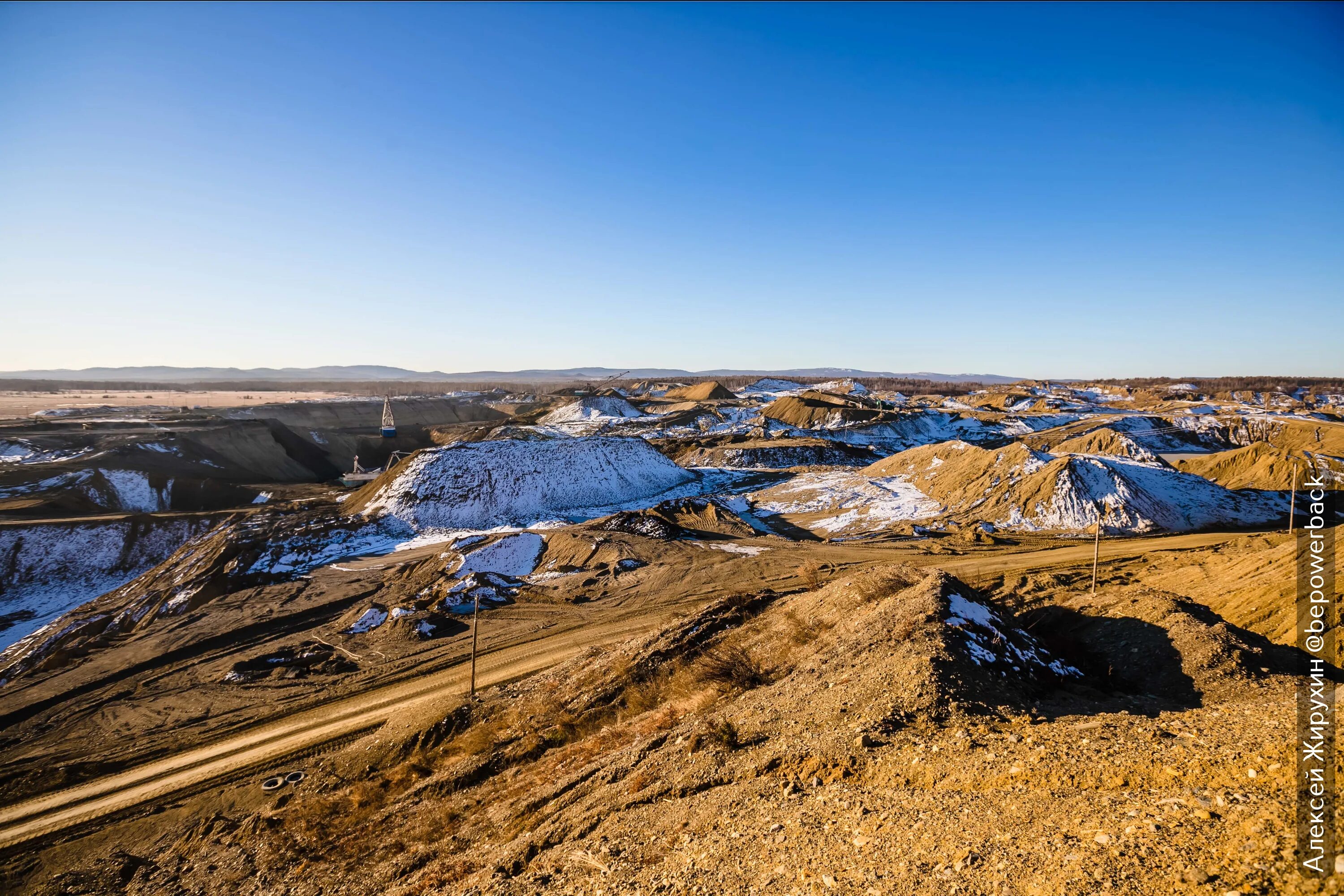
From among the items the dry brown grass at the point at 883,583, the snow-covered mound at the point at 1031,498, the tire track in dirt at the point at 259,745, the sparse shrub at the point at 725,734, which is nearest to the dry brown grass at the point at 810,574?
the dry brown grass at the point at 883,583

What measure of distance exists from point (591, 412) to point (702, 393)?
36.2 meters

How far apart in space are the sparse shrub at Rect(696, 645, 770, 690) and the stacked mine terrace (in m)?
0.12

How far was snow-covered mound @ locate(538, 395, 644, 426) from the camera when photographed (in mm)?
96562

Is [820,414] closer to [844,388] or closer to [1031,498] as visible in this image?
[1031,498]

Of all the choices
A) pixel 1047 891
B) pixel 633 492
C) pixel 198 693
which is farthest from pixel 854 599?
pixel 633 492

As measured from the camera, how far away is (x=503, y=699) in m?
16.5

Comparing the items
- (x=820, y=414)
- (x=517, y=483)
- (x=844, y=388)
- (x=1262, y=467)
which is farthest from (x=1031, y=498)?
(x=844, y=388)

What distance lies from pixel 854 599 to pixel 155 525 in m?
41.7

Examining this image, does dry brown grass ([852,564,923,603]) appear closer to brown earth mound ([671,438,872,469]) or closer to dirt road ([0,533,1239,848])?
dirt road ([0,533,1239,848])

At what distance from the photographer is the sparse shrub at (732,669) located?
14.7 metres

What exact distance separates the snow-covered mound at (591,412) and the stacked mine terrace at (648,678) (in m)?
49.2

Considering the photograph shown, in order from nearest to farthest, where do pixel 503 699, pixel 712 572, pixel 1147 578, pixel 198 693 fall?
1. pixel 503 699
2. pixel 198 693
3. pixel 1147 578
4. pixel 712 572

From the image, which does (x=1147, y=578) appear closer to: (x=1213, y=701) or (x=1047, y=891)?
(x=1213, y=701)

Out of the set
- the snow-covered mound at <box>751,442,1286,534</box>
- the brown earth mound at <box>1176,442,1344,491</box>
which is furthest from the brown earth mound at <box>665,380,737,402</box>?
the brown earth mound at <box>1176,442,1344,491</box>
